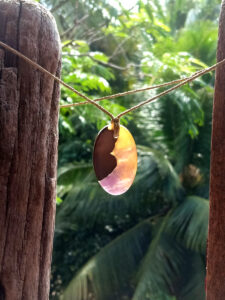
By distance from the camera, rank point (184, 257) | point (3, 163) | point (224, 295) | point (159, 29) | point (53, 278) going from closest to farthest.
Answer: point (3, 163), point (224, 295), point (159, 29), point (184, 257), point (53, 278)

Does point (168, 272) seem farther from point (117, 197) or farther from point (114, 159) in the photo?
point (114, 159)

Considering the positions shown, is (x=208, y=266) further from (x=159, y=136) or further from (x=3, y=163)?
(x=159, y=136)

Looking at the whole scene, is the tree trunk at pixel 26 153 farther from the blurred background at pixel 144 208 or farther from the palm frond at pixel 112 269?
the palm frond at pixel 112 269

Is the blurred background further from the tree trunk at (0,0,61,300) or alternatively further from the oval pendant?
the tree trunk at (0,0,61,300)

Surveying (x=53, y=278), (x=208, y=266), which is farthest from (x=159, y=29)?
(x=53, y=278)

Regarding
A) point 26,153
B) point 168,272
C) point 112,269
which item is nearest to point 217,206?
point 26,153

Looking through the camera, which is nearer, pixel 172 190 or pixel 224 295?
pixel 224 295
